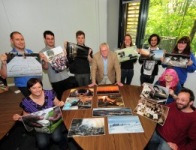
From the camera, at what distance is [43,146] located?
1.59 metres

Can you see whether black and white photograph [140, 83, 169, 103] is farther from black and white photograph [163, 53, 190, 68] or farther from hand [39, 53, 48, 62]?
hand [39, 53, 48, 62]

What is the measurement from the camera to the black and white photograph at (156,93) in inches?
63.6

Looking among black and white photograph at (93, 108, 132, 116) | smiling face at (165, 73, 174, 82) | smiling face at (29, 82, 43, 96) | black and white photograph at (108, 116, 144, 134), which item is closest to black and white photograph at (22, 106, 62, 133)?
smiling face at (29, 82, 43, 96)

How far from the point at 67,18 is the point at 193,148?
3.15 meters

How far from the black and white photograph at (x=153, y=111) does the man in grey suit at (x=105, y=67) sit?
2.44ft

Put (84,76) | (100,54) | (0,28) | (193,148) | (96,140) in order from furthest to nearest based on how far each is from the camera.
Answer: (0,28)
(84,76)
(100,54)
(193,148)
(96,140)

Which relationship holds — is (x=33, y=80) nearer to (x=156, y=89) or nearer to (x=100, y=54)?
(x=100, y=54)

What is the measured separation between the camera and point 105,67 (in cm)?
232

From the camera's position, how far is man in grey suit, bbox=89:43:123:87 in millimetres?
2279

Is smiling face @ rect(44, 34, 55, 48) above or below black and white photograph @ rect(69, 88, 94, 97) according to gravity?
above

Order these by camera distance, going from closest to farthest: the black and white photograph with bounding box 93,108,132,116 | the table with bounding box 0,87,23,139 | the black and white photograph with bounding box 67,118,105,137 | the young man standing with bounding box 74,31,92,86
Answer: the black and white photograph with bounding box 67,118,105,137, the table with bounding box 0,87,23,139, the black and white photograph with bounding box 93,108,132,116, the young man standing with bounding box 74,31,92,86

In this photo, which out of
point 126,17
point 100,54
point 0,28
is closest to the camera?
point 100,54

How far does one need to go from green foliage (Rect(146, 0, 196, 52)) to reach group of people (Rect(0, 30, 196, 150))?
3.88ft

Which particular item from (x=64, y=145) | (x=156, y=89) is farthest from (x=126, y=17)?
(x=64, y=145)
